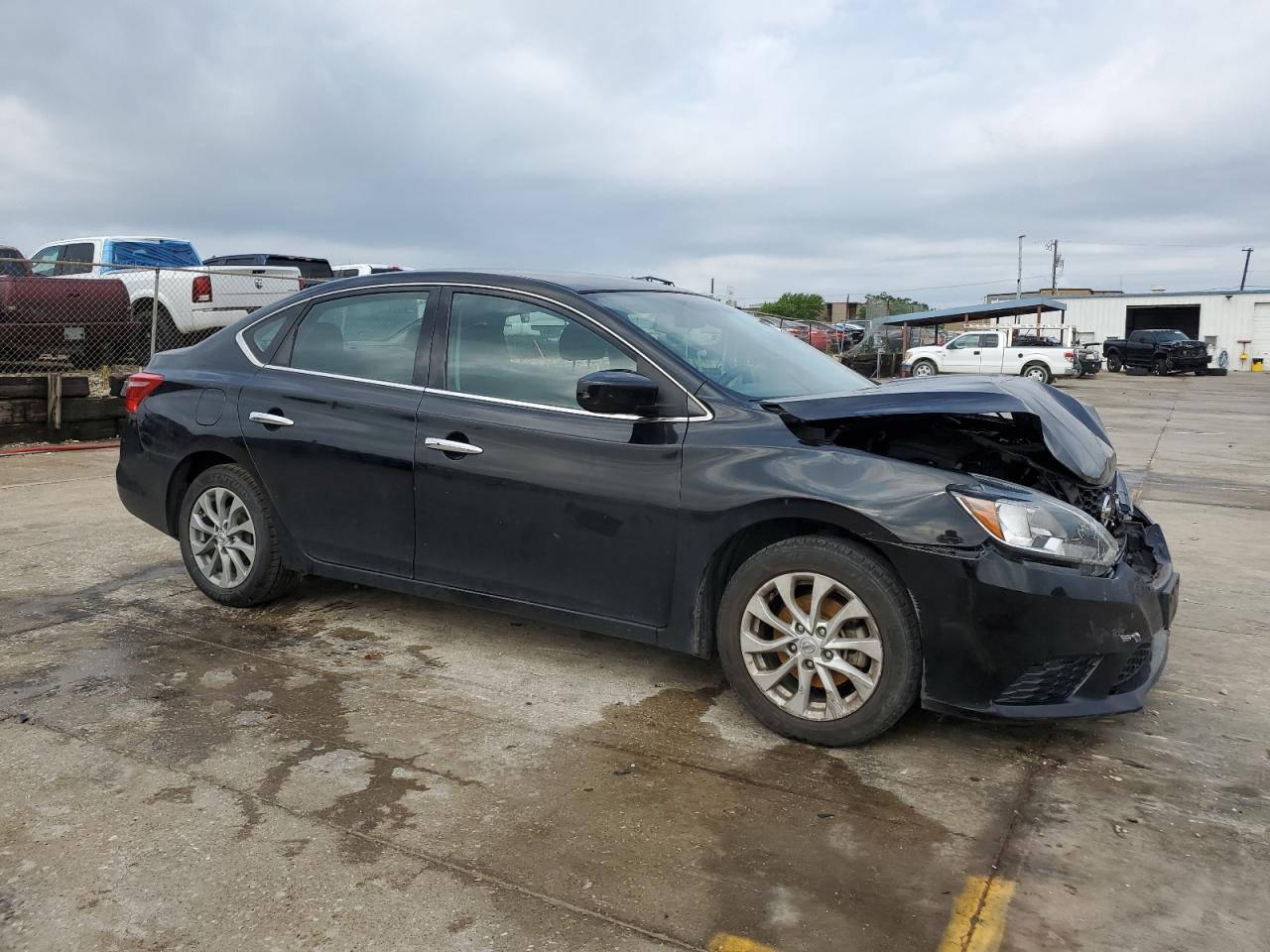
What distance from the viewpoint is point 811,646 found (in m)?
3.45

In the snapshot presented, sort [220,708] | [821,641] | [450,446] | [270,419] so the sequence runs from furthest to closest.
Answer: [270,419], [450,446], [220,708], [821,641]

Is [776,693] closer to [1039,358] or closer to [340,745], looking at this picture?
[340,745]

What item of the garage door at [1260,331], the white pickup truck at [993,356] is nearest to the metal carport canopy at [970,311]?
the white pickup truck at [993,356]

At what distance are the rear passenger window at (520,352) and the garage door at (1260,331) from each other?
2386 inches

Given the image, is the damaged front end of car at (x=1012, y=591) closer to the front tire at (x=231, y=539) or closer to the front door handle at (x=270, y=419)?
the front door handle at (x=270, y=419)

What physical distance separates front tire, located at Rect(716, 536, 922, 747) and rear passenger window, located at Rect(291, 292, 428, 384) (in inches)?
68.9

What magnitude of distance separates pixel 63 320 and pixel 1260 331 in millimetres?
58889

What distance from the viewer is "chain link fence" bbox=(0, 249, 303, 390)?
11680 mm

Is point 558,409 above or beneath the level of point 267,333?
beneath

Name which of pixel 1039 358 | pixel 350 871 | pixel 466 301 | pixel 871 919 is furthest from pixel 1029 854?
pixel 1039 358

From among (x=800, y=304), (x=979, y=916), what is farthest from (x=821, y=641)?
(x=800, y=304)

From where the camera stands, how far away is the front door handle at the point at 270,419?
15.0ft

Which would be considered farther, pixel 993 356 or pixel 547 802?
pixel 993 356

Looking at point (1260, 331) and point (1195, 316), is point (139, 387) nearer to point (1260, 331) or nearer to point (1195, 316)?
point (1260, 331)
